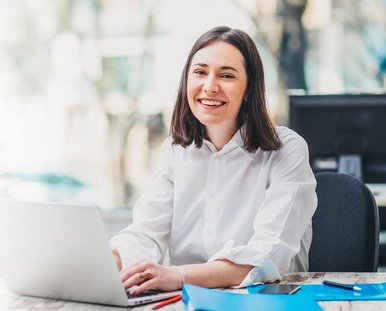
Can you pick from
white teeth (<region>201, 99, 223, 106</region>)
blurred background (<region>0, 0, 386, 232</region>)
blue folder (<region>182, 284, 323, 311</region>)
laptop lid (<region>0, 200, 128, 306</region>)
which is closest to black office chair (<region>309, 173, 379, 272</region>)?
white teeth (<region>201, 99, 223, 106</region>)

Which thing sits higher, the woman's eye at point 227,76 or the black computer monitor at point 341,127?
the woman's eye at point 227,76

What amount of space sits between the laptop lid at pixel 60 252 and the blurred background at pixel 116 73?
3050mm

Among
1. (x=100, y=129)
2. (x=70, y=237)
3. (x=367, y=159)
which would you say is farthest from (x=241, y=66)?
(x=100, y=129)

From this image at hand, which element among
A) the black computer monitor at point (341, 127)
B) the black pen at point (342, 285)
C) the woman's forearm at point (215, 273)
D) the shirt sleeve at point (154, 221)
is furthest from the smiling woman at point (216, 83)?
the black computer monitor at point (341, 127)

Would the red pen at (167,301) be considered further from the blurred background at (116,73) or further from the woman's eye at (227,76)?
the blurred background at (116,73)

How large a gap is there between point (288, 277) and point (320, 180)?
60 centimetres

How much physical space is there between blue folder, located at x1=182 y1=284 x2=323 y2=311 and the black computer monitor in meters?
1.97

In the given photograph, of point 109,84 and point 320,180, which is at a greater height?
point 109,84

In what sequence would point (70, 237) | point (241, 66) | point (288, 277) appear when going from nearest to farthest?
point (70, 237) < point (288, 277) < point (241, 66)

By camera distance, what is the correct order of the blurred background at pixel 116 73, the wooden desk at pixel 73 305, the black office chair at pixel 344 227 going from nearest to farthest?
the wooden desk at pixel 73 305, the black office chair at pixel 344 227, the blurred background at pixel 116 73

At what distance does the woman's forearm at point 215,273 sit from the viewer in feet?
5.27

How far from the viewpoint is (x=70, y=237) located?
4.59 feet

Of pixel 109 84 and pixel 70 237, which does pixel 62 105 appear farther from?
pixel 70 237

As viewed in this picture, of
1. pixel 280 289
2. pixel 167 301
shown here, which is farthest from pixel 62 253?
pixel 280 289
